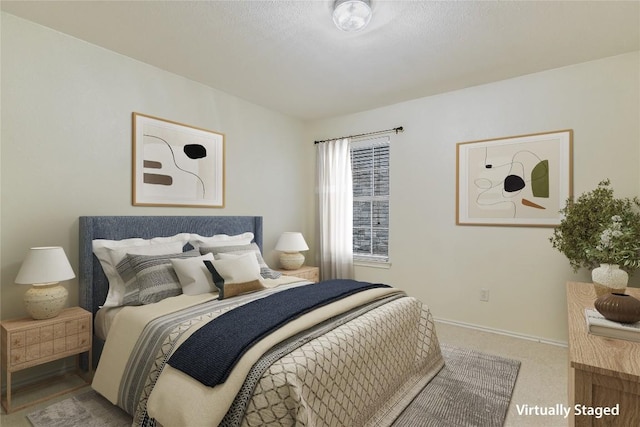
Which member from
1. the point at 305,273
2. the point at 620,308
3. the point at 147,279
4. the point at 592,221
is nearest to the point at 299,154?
the point at 305,273

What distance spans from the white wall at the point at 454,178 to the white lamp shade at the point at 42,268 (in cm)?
317

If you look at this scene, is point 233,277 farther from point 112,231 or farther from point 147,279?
point 112,231

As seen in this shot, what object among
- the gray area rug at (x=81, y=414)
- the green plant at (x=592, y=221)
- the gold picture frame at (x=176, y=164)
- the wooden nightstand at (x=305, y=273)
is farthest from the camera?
the wooden nightstand at (x=305, y=273)

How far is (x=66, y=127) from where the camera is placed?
256 centimetres

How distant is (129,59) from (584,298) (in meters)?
3.95

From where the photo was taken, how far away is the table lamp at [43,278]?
2.14 metres

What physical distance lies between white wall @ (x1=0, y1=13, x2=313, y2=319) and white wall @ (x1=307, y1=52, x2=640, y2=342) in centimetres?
232

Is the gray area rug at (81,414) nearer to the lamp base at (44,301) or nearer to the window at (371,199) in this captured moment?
the lamp base at (44,301)

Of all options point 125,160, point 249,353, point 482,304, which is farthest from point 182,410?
point 482,304

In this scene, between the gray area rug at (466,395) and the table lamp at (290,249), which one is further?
the table lamp at (290,249)

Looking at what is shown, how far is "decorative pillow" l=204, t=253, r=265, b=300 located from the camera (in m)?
2.52

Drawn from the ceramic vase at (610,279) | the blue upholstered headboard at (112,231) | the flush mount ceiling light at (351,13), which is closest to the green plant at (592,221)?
the ceramic vase at (610,279)

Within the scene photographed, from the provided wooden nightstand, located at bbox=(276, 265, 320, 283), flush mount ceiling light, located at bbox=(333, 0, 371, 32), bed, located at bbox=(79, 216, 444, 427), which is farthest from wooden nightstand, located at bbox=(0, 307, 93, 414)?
flush mount ceiling light, located at bbox=(333, 0, 371, 32)

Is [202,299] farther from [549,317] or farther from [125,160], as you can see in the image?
[549,317]
